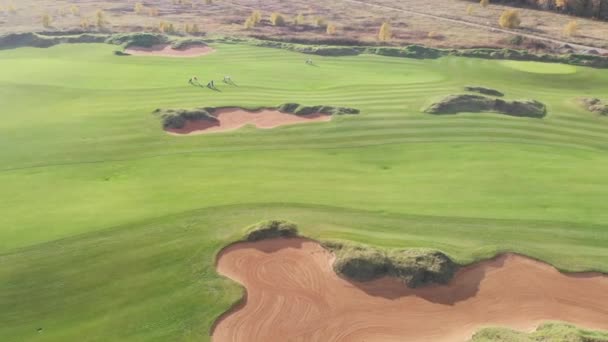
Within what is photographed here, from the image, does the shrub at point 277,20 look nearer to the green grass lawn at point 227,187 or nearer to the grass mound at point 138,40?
the grass mound at point 138,40

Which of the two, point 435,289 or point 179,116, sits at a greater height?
point 179,116

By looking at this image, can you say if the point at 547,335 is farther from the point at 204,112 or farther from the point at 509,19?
the point at 509,19

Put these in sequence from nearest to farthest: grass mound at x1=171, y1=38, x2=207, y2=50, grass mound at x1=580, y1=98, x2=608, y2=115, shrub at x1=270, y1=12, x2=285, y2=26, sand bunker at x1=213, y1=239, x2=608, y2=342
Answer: sand bunker at x1=213, y1=239, x2=608, y2=342 → grass mound at x1=580, y1=98, x2=608, y2=115 → grass mound at x1=171, y1=38, x2=207, y2=50 → shrub at x1=270, y1=12, x2=285, y2=26

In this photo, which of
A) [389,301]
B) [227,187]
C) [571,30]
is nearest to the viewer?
[389,301]

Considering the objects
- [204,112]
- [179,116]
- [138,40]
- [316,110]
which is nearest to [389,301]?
[316,110]

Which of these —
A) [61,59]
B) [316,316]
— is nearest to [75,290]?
[316,316]

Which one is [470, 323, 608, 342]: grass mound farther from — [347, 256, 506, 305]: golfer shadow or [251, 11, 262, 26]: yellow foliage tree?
[251, 11, 262, 26]: yellow foliage tree

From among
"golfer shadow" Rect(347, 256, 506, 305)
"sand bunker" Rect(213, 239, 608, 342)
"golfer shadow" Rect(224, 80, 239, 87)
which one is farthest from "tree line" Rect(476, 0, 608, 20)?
"golfer shadow" Rect(347, 256, 506, 305)
